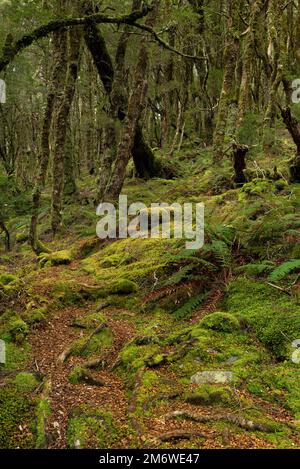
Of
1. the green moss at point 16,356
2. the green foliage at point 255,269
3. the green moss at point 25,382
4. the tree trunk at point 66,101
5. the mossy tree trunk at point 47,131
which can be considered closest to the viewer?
the green moss at point 25,382

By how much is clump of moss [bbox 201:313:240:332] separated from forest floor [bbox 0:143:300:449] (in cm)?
1

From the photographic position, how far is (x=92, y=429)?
3174mm

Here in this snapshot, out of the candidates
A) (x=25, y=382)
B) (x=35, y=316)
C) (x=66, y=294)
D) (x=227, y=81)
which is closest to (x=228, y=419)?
(x=25, y=382)

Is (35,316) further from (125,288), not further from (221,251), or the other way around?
A: (221,251)

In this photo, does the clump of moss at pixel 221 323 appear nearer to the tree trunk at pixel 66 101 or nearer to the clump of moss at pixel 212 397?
the clump of moss at pixel 212 397

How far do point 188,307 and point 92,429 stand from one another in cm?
245

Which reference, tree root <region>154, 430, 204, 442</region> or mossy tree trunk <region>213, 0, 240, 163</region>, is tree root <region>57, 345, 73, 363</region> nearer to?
tree root <region>154, 430, 204, 442</region>

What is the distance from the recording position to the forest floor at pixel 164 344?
3.21 metres

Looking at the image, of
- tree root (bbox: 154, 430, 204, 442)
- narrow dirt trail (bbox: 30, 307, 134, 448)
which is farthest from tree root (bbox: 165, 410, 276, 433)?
narrow dirt trail (bbox: 30, 307, 134, 448)

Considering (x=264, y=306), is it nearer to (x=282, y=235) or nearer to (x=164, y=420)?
(x=282, y=235)

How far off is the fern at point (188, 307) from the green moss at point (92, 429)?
2132 mm

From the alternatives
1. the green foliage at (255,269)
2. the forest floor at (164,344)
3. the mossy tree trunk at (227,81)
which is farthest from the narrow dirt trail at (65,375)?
the mossy tree trunk at (227,81)

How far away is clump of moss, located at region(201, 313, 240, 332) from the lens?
15.1 feet
